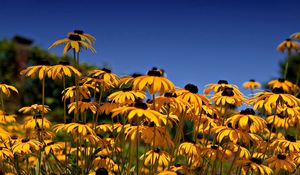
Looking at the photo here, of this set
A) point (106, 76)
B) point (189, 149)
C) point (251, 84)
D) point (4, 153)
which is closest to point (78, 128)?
point (106, 76)

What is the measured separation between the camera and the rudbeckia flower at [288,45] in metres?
8.34

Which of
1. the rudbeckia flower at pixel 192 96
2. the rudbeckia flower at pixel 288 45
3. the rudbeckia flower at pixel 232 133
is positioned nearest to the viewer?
the rudbeckia flower at pixel 192 96

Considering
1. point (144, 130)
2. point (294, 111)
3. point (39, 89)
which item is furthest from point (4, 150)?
point (39, 89)

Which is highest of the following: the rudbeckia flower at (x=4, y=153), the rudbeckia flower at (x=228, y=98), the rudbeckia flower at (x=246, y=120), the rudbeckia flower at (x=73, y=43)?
the rudbeckia flower at (x=73, y=43)

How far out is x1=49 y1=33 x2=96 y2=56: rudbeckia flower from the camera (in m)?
4.18

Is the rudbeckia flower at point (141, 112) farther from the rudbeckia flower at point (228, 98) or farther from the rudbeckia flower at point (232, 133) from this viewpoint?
the rudbeckia flower at point (228, 98)

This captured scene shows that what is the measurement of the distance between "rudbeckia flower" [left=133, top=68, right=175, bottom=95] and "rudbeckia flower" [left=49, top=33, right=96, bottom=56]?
74 centimetres

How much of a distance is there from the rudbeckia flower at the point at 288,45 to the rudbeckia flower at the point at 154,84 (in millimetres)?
5149

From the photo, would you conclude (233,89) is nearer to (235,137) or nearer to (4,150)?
(235,137)

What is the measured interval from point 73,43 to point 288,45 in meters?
5.11

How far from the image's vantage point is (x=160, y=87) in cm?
358

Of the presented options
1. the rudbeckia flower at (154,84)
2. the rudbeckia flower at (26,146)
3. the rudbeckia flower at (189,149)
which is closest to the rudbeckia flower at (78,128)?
the rudbeckia flower at (26,146)

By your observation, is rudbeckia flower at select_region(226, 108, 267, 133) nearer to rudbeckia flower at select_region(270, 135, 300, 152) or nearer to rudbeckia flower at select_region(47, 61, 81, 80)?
rudbeckia flower at select_region(270, 135, 300, 152)

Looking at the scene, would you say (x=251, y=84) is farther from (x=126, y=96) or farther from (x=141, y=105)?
(x=141, y=105)
